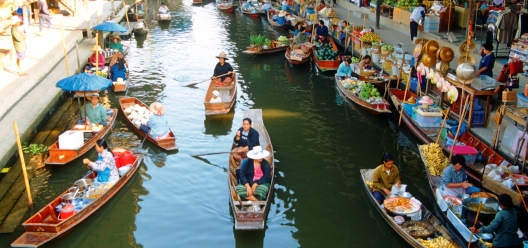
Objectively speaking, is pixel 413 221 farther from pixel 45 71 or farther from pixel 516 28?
pixel 45 71

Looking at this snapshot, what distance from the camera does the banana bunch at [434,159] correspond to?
1121 cm

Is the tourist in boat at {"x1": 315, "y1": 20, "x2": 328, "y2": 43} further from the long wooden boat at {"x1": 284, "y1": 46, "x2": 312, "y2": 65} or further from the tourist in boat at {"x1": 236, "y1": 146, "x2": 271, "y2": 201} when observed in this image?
the tourist in boat at {"x1": 236, "y1": 146, "x2": 271, "y2": 201}

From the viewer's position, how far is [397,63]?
56.9 ft

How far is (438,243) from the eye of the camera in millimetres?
8477

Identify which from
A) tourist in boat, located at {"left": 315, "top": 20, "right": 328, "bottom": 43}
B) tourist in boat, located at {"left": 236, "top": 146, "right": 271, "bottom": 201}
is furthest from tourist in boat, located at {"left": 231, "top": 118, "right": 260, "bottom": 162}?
tourist in boat, located at {"left": 315, "top": 20, "right": 328, "bottom": 43}

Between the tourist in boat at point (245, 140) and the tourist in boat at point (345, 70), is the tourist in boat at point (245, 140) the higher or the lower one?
the lower one

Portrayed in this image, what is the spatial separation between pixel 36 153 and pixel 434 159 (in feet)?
31.6

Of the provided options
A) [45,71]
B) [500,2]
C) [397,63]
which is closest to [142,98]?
[45,71]

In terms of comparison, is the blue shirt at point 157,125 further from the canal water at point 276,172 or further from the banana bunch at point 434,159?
the banana bunch at point 434,159

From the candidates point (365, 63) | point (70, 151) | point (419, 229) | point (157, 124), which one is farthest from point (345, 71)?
point (70, 151)

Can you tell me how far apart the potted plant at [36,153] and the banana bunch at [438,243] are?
8954 mm

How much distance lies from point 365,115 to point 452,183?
20.2 ft

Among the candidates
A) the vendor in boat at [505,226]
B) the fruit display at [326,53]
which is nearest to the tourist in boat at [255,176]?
the vendor in boat at [505,226]

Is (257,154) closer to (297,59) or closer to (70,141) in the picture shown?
(70,141)
